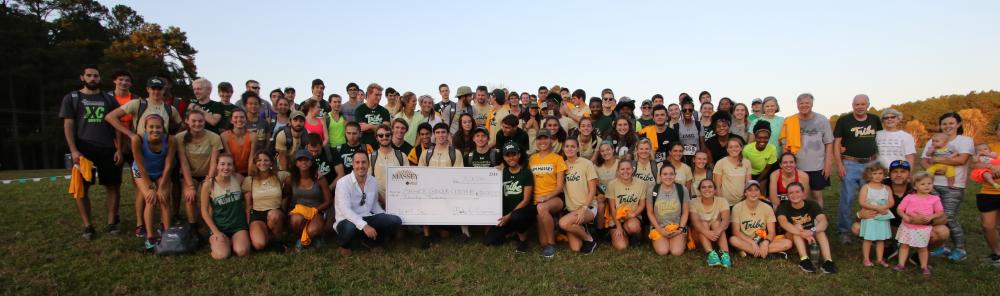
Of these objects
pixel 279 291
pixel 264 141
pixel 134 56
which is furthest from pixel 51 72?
pixel 279 291

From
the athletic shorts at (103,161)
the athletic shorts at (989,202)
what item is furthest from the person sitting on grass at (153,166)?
the athletic shorts at (989,202)

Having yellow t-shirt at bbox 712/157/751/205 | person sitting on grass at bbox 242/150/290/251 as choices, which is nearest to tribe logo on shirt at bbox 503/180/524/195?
yellow t-shirt at bbox 712/157/751/205

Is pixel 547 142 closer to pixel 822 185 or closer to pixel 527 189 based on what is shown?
pixel 527 189

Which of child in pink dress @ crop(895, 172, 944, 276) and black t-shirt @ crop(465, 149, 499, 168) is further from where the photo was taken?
black t-shirt @ crop(465, 149, 499, 168)

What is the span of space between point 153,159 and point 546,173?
213 inches

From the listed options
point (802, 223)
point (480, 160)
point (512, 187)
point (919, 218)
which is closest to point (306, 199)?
point (480, 160)

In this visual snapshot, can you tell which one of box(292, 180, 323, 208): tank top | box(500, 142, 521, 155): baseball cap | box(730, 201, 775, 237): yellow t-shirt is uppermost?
box(500, 142, 521, 155): baseball cap

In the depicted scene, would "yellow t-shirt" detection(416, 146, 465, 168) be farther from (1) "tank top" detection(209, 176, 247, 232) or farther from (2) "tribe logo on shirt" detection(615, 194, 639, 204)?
(1) "tank top" detection(209, 176, 247, 232)

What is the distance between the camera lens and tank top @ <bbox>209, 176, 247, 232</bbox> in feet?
20.7

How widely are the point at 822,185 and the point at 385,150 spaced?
686cm

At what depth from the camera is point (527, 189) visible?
6914 mm

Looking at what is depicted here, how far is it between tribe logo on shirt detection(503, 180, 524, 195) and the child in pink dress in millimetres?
4810

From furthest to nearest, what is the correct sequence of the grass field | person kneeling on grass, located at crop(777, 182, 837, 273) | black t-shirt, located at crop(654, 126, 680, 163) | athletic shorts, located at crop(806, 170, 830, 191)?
black t-shirt, located at crop(654, 126, 680, 163) < athletic shorts, located at crop(806, 170, 830, 191) < person kneeling on grass, located at crop(777, 182, 837, 273) < the grass field

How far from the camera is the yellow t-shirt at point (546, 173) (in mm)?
6988
